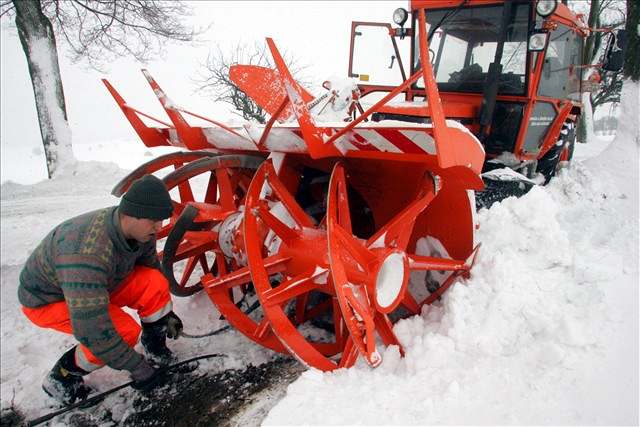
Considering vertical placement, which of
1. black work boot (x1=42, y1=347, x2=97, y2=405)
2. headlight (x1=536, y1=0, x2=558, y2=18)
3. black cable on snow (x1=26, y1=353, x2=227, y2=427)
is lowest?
black cable on snow (x1=26, y1=353, x2=227, y2=427)

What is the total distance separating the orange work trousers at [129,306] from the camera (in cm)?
229

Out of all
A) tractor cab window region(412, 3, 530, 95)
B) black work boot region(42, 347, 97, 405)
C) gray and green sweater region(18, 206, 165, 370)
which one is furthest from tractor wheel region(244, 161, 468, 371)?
tractor cab window region(412, 3, 530, 95)

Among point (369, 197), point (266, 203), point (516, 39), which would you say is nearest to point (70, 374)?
point (266, 203)

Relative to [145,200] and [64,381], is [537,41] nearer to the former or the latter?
[145,200]

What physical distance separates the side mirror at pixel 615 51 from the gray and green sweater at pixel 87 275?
493 cm

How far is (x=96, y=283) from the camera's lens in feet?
6.78

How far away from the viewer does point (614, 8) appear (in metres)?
16.8

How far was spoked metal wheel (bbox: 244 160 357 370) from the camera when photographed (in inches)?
85.7

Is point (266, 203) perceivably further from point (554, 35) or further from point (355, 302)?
point (554, 35)

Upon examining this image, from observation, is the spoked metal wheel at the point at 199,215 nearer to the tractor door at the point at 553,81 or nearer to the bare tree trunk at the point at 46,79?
the tractor door at the point at 553,81

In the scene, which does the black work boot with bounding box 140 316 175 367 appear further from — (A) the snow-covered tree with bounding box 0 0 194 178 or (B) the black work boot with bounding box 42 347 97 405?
(A) the snow-covered tree with bounding box 0 0 194 178

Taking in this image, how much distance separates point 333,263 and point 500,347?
0.91m

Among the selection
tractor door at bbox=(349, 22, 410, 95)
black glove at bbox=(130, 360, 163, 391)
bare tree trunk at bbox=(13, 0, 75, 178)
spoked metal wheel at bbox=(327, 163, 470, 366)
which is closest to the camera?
spoked metal wheel at bbox=(327, 163, 470, 366)

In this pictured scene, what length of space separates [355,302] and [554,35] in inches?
141
